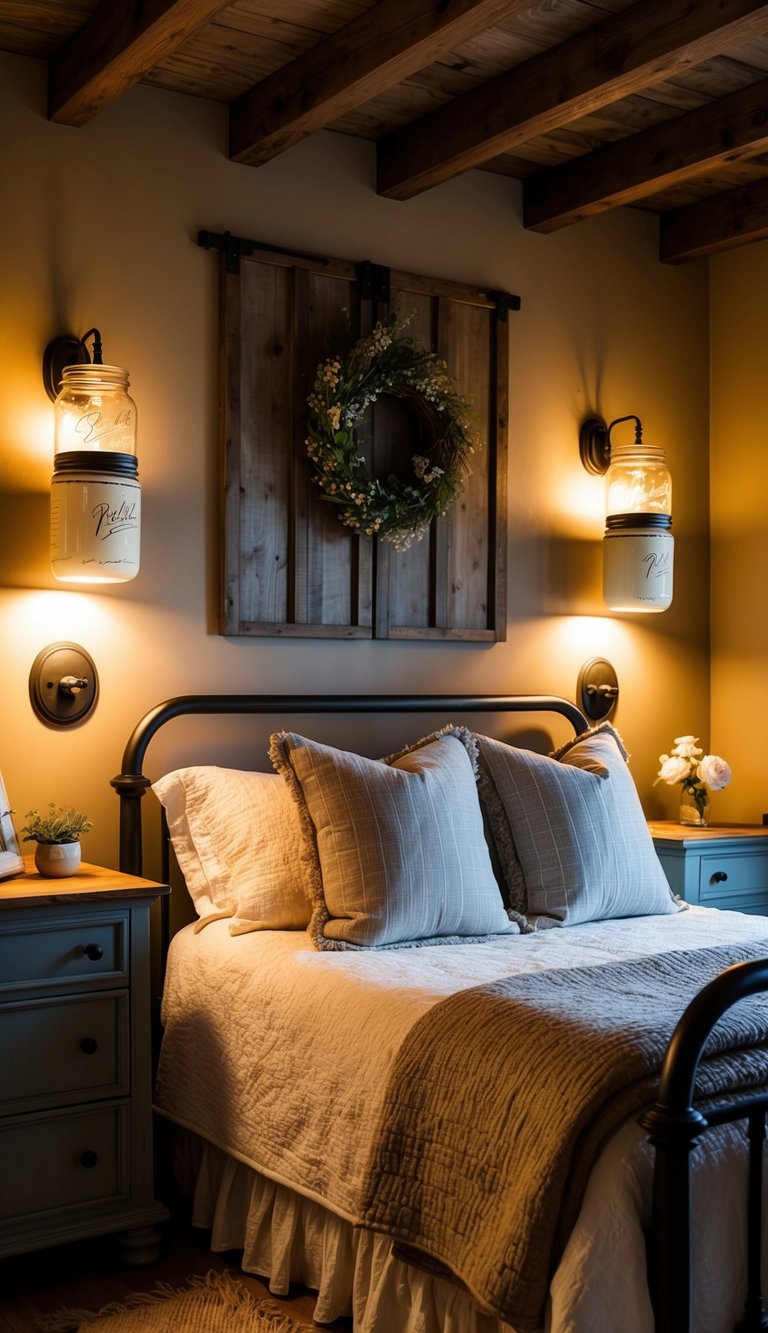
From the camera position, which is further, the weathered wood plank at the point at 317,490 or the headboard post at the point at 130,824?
the weathered wood plank at the point at 317,490

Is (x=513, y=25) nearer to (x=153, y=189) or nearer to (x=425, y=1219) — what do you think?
(x=153, y=189)

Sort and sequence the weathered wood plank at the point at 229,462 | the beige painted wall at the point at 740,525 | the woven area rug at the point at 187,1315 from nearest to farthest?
the woven area rug at the point at 187,1315, the weathered wood plank at the point at 229,462, the beige painted wall at the point at 740,525

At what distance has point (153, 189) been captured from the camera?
3.35 meters

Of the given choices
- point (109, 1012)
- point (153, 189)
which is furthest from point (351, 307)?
point (109, 1012)

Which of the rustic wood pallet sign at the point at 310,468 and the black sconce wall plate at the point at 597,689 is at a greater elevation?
the rustic wood pallet sign at the point at 310,468

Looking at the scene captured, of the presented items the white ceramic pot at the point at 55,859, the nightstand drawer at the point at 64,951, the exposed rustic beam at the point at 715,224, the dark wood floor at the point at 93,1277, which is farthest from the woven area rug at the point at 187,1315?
the exposed rustic beam at the point at 715,224

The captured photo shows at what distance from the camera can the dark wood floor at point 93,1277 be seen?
8.41ft

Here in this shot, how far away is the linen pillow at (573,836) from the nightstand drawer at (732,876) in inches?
17.7

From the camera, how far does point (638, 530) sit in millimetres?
3994

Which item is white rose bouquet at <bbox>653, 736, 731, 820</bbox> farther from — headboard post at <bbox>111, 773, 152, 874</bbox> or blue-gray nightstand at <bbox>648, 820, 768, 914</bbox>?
headboard post at <bbox>111, 773, 152, 874</bbox>

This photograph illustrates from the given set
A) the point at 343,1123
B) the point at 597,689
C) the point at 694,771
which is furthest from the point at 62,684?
the point at 694,771

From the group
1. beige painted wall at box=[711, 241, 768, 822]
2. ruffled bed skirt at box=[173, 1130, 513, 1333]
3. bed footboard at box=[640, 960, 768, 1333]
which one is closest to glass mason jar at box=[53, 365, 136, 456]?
ruffled bed skirt at box=[173, 1130, 513, 1333]

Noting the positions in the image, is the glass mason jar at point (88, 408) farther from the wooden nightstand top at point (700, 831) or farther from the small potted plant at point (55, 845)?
the wooden nightstand top at point (700, 831)

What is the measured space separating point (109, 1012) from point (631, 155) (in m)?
2.74
